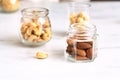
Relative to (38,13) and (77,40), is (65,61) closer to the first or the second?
(77,40)

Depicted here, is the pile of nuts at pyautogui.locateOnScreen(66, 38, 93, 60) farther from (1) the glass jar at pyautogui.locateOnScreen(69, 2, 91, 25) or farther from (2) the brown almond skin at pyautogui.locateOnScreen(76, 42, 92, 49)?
(1) the glass jar at pyautogui.locateOnScreen(69, 2, 91, 25)

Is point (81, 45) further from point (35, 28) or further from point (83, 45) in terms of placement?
point (35, 28)

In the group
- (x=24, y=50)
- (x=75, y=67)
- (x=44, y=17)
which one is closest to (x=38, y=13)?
(x=44, y=17)

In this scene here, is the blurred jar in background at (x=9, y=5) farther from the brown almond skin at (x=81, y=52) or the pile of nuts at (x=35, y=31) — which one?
the brown almond skin at (x=81, y=52)

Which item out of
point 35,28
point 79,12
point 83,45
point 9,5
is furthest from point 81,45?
point 9,5

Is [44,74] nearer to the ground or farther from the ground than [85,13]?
nearer to the ground

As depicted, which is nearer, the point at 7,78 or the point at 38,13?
the point at 7,78
